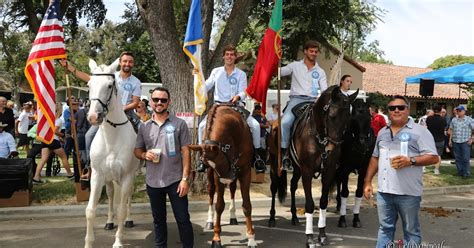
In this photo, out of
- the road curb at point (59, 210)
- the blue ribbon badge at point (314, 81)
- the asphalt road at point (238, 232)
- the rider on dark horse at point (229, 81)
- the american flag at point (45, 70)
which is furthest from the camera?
the road curb at point (59, 210)

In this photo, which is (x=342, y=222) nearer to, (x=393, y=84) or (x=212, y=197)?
(x=212, y=197)

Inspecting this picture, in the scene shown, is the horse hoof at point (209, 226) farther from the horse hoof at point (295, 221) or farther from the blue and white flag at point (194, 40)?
the blue and white flag at point (194, 40)

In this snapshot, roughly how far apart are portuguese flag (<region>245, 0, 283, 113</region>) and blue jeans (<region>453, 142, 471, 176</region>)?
8630mm

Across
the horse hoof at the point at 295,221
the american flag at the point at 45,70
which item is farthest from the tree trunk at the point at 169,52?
the horse hoof at the point at 295,221

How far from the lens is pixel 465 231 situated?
718cm

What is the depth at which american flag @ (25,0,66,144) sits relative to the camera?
6551 millimetres

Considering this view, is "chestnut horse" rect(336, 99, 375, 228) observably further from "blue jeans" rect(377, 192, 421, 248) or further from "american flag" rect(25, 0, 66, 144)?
"american flag" rect(25, 0, 66, 144)

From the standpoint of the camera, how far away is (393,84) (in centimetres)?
4078

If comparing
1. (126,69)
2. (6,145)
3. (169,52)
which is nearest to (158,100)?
(126,69)

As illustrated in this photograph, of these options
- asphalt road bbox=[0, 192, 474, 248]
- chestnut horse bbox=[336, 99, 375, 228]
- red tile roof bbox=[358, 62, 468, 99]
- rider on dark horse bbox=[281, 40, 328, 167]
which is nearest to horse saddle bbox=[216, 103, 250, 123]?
rider on dark horse bbox=[281, 40, 328, 167]

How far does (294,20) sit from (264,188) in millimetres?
14183

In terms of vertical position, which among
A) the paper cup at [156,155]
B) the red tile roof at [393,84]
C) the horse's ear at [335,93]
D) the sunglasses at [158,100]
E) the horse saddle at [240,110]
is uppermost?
the red tile roof at [393,84]

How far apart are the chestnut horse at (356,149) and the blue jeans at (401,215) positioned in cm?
252

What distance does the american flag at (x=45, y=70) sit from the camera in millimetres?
6551
